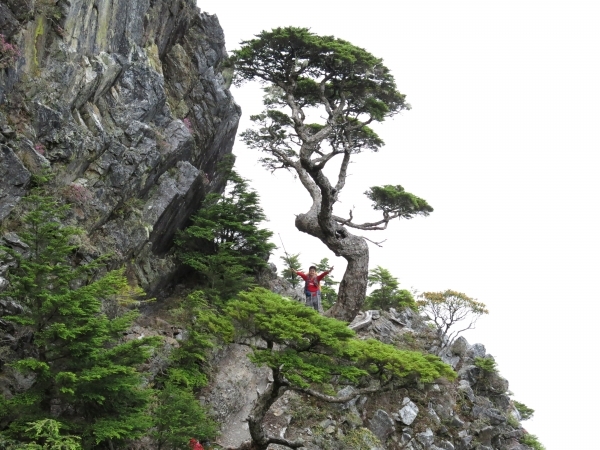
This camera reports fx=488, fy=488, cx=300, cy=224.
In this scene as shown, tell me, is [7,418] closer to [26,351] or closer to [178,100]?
[26,351]

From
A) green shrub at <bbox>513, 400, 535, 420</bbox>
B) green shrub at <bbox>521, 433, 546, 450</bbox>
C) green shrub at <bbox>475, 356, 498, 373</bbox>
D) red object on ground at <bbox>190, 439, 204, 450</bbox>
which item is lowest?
red object on ground at <bbox>190, 439, 204, 450</bbox>

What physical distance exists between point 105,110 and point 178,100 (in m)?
4.86

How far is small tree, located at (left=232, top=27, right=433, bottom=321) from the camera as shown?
57.2 ft

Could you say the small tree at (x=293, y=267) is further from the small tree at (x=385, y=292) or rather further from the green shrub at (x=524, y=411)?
the green shrub at (x=524, y=411)

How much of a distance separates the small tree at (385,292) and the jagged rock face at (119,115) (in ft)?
28.0

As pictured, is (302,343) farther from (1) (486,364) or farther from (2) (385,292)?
(2) (385,292)

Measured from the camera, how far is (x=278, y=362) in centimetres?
1058

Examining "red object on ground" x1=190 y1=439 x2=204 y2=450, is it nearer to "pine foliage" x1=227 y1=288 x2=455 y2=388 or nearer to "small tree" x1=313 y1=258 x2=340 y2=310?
"pine foliage" x1=227 y1=288 x2=455 y2=388

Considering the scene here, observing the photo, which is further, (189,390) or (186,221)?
(186,221)

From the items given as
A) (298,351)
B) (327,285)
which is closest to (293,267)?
(327,285)

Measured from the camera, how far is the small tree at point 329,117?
17.4 meters

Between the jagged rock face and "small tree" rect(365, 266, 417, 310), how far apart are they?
855 centimetres

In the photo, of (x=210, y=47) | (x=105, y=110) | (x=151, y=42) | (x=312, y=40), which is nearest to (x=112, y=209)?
(x=105, y=110)

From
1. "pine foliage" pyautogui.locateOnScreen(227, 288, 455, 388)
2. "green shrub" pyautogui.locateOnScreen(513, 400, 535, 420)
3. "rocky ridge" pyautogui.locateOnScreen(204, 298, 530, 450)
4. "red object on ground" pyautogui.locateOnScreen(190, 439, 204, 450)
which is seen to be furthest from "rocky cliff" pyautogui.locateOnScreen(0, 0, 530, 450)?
"green shrub" pyautogui.locateOnScreen(513, 400, 535, 420)
